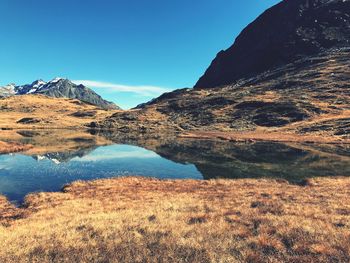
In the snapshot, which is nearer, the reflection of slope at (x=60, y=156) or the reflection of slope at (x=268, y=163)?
the reflection of slope at (x=268, y=163)

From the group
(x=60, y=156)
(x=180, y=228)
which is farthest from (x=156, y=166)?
(x=180, y=228)

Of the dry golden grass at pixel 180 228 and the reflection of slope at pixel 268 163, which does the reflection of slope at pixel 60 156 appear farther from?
the dry golden grass at pixel 180 228

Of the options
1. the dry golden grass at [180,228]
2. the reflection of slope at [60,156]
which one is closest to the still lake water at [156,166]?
the reflection of slope at [60,156]

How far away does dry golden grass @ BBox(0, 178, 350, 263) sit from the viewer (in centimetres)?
1478

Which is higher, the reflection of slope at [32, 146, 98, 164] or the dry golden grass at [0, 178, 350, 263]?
the dry golden grass at [0, 178, 350, 263]

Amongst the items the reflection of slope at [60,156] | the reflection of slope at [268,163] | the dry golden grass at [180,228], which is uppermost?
the dry golden grass at [180,228]

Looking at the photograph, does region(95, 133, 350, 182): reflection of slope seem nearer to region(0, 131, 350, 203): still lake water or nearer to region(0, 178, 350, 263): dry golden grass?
region(0, 131, 350, 203): still lake water

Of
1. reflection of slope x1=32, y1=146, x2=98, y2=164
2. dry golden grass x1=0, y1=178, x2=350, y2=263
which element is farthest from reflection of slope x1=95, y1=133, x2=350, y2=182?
dry golden grass x1=0, y1=178, x2=350, y2=263

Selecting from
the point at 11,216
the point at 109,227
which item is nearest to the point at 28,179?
the point at 11,216

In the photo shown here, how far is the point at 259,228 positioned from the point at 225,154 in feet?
195

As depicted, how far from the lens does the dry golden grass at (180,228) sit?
14781 millimetres

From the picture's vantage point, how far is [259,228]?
18266mm

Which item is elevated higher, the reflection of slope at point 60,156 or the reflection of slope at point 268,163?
the reflection of slope at point 60,156

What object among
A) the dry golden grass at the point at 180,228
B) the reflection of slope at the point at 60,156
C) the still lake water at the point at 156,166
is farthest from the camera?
the reflection of slope at the point at 60,156
